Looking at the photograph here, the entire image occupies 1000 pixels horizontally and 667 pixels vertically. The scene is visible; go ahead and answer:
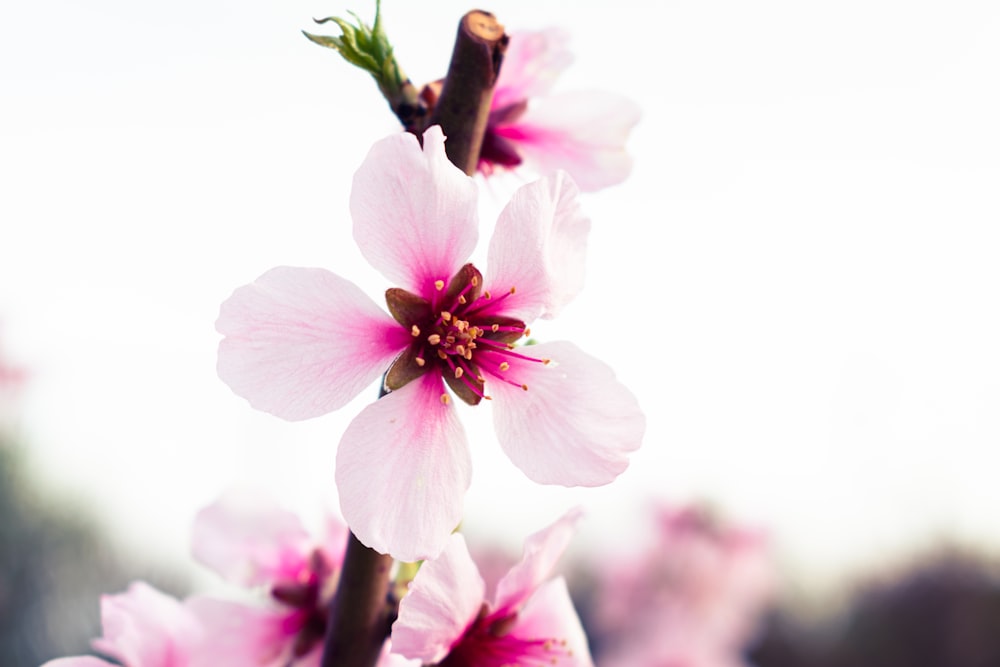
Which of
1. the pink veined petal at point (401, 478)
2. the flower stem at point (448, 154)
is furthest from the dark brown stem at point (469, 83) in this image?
the pink veined petal at point (401, 478)

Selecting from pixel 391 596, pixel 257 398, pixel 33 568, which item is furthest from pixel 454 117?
pixel 33 568

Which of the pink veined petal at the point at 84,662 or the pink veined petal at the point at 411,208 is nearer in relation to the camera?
the pink veined petal at the point at 411,208

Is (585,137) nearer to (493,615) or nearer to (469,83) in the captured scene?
(469,83)

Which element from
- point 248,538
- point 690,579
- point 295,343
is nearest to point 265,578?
point 248,538

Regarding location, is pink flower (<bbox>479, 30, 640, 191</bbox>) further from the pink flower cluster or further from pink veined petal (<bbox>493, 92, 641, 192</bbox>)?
the pink flower cluster

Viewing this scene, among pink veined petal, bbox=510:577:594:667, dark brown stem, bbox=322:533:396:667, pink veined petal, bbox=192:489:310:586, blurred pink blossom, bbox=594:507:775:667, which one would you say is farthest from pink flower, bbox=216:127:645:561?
blurred pink blossom, bbox=594:507:775:667

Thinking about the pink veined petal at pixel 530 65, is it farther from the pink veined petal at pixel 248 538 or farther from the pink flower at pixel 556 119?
the pink veined petal at pixel 248 538

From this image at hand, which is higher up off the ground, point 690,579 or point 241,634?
point 690,579
